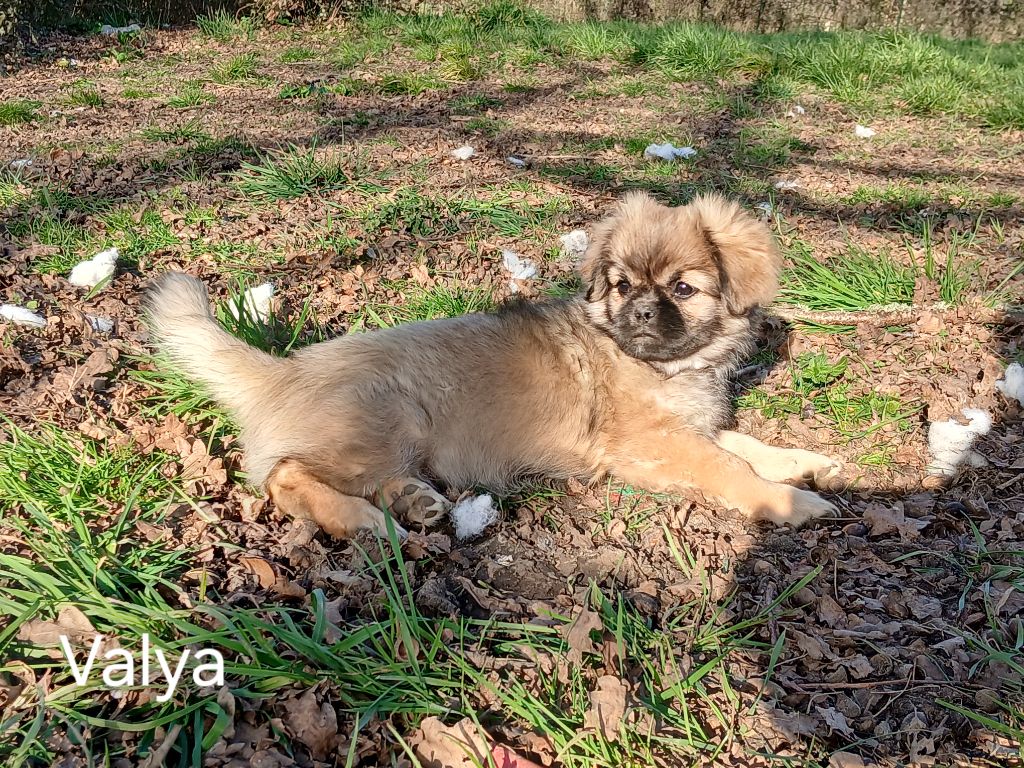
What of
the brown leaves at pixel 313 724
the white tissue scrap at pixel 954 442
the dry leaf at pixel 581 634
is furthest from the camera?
the white tissue scrap at pixel 954 442

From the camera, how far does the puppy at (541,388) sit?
2.39 m

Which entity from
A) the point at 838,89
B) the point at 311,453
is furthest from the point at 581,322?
the point at 838,89

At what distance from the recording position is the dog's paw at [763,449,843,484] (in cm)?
267

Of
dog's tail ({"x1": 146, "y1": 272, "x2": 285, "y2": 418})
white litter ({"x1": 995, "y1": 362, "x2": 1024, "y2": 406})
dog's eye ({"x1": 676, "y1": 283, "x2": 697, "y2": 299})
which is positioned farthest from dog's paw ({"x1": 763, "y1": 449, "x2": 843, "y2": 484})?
dog's tail ({"x1": 146, "y1": 272, "x2": 285, "y2": 418})

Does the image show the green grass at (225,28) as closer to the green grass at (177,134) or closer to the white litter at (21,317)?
the green grass at (177,134)

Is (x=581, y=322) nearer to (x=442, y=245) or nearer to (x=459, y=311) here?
(x=459, y=311)

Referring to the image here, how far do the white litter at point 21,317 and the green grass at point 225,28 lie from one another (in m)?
6.69

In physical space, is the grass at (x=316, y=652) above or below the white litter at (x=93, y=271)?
below

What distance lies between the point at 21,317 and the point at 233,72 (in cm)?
470

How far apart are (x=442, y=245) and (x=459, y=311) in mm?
825

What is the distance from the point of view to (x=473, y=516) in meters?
2.33

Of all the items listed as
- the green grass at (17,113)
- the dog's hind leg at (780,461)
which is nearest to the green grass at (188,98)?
the green grass at (17,113)

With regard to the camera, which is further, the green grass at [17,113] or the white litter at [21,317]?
the green grass at [17,113]

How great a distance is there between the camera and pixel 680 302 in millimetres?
2758
